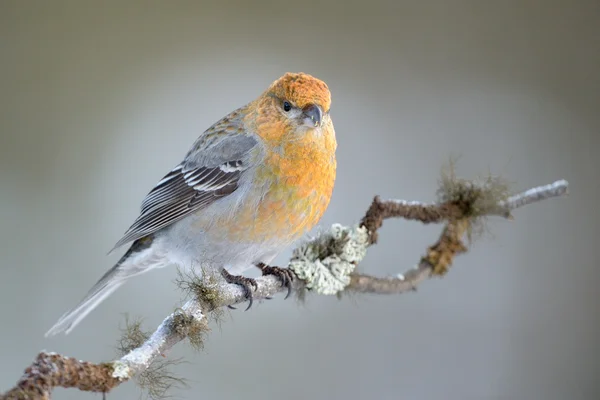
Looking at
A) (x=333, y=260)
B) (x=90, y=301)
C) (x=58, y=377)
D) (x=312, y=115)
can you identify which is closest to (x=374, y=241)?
(x=333, y=260)

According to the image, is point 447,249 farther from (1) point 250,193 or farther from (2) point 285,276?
(1) point 250,193

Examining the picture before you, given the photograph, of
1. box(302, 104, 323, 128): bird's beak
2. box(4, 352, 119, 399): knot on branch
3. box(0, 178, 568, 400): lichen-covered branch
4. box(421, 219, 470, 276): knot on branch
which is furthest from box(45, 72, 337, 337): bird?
box(4, 352, 119, 399): knot on branch

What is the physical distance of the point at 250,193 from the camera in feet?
8.44

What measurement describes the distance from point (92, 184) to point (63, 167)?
0.22 m

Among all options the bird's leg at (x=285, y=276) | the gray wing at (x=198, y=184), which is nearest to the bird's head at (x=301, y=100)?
the gray wing at (x=198, y=184)

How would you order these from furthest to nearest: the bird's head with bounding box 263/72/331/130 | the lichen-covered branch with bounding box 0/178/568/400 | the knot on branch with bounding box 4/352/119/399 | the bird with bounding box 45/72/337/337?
the bird with bounding box 45/72/337/337 → the bird's head with bounding box 263/72/331/130 → the lichen-covered branch with bounding box 0/178/568/400 → the knot on branch with bounding box 4/352/119/399

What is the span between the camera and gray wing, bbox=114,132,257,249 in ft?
8.93

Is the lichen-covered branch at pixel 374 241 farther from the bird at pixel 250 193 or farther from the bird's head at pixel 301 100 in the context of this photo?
the bird's head at pixel 301 100

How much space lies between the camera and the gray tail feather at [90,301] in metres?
2.81

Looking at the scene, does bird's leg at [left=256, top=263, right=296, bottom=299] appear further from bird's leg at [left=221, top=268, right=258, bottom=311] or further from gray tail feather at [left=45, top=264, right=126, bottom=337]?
gray tail feather at [left=45, top=264, right=126, bottom=337]

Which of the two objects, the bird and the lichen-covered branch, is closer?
the lichen-covered branch

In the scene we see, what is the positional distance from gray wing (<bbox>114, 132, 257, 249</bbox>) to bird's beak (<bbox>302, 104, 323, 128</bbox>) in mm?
339

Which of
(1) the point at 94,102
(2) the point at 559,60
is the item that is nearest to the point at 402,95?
(2) the point at 559,60

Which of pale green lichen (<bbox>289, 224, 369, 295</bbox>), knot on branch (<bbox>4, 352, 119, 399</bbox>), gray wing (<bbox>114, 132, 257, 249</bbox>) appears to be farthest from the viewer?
gray wing (<bbox>114, 132, 257, 249</bbox>)
